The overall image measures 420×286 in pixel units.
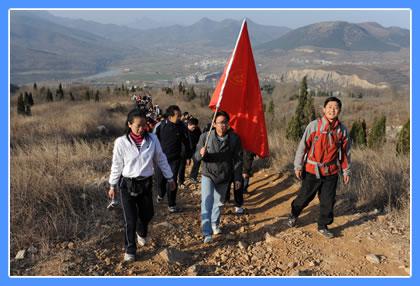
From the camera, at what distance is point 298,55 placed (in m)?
192

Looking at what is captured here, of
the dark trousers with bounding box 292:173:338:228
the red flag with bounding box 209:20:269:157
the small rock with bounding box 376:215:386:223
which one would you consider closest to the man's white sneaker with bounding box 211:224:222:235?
the dark trousers with bounding box 292:173:338:228

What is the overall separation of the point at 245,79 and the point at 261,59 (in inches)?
7484

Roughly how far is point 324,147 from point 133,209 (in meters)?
2.26

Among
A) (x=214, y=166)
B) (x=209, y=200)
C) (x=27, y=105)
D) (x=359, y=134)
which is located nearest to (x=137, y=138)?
(x=214, y=166)

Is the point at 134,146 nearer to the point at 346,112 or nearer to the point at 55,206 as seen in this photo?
the point at 55,206

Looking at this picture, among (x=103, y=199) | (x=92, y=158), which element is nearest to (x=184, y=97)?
(x=92, y=158)

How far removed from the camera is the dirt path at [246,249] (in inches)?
149

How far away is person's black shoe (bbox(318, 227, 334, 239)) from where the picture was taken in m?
4.44

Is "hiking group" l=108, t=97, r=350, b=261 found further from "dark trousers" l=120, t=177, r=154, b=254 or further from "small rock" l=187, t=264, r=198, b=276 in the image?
"small rock" l=187, t=264, r=198, b=276

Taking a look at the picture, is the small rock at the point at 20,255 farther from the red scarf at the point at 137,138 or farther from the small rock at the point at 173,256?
the red scarf at the point at 137,138

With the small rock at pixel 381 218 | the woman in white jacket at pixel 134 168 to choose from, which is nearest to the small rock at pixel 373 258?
the small rock at pixel 381 218

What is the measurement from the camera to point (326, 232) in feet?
14.7

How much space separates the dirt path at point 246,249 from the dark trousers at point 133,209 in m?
0.24

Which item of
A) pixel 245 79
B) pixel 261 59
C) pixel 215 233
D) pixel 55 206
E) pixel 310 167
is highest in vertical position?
pixel 261 59
